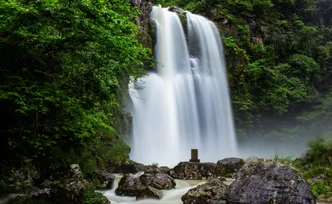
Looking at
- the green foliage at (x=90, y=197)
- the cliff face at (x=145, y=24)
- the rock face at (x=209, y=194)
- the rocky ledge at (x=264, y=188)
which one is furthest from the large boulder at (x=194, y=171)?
the cliff face at (x=145, y=24)

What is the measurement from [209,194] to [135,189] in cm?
253

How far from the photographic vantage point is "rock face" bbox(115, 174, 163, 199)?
31.0 ft

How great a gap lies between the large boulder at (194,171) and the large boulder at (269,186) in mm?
6061

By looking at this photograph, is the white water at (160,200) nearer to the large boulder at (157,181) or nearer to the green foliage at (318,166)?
the large boulder at (157,181)

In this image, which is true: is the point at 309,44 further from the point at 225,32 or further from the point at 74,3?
the point at 74,3

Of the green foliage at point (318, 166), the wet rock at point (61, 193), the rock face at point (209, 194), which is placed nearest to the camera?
the wet rock at point (61, 193)

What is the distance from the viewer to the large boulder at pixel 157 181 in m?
10.4

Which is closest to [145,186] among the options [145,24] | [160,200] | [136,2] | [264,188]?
[160,200]

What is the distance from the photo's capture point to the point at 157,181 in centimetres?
1078

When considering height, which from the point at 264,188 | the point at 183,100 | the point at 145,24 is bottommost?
the point at 264,188

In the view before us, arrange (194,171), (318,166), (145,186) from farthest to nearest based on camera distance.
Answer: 1. (194,171)
2. (318,166)
3. (145,186)

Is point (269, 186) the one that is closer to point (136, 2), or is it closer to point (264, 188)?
point (264, 188)

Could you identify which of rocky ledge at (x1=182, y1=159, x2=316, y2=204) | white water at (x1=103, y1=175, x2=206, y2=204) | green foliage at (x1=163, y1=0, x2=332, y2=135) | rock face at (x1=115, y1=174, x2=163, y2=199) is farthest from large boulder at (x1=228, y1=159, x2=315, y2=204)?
green foliage at (x1=163, y1=0, x2=332, y2=135)

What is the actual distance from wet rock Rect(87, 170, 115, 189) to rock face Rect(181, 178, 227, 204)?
2903 millimetres
